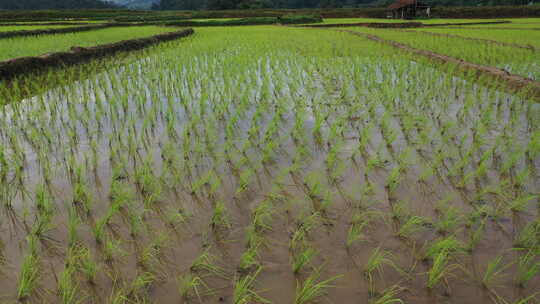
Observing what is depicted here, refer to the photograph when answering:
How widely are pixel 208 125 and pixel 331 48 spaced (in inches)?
236

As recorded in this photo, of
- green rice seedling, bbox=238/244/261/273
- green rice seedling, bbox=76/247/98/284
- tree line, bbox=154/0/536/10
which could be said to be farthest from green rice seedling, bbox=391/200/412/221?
tree line, bbox=154/0/536/10

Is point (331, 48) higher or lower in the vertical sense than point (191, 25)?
lower

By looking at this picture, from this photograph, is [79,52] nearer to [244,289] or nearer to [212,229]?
[212,229]

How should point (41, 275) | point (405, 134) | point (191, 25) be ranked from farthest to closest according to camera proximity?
1. point (191, 25)
2. point (405, 134)
3. point (41, 275)

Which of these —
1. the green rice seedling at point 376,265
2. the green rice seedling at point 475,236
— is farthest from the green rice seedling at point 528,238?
the green rice seedling at point 376,265

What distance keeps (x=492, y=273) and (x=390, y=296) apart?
1.60ft

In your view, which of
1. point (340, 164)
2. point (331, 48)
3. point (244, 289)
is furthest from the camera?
point (331, 48)

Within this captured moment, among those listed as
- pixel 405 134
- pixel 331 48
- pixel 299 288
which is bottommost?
pixel 299 288

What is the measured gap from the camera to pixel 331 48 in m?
8.31

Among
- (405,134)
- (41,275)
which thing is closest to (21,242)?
(41,275)

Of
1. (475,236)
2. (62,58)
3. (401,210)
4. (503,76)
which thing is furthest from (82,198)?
(62,58)

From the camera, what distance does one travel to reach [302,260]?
1.44 metres

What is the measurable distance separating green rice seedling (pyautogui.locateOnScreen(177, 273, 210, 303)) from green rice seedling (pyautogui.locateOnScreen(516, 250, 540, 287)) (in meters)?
1.20

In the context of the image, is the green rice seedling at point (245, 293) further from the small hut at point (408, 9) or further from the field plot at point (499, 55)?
the small hut at point (408, 9)
